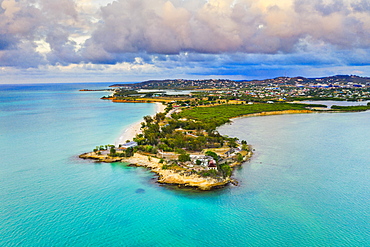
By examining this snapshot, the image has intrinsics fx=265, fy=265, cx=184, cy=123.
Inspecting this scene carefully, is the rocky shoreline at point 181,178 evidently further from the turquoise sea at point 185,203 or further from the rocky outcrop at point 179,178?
the turquoise sea at point 185,203

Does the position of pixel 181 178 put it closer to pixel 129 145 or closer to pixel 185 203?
pixel 185 203

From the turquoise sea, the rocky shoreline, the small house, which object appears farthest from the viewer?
the small house

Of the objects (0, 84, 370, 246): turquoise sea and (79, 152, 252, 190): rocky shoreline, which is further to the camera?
(79, 152, 252, 190): rocky shoreline

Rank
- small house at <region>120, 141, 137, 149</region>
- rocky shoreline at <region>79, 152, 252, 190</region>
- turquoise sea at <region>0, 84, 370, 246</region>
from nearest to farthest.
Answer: turquoise sea at <region>0, 84, 370, 246</region> < rocky shoreline at <region>79, 152, 252, 190</region> < small house at <region>120, 141, 137, 149</region>

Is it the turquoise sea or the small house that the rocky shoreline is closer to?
the turquoise sea

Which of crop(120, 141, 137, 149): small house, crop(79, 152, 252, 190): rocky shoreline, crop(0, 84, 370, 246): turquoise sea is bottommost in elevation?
crop(0, 84, 370, 246): turquoise sea

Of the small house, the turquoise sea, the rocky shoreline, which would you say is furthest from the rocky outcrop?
the small house

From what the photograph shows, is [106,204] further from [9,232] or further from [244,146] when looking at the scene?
[244,146]

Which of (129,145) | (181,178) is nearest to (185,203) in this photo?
(181,178)

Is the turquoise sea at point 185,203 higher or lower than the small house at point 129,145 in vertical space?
lower

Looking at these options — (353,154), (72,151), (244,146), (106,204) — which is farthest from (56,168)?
(353,154)

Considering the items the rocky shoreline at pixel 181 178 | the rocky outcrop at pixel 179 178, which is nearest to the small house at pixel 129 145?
the rocky outcrop at pixel 179 178

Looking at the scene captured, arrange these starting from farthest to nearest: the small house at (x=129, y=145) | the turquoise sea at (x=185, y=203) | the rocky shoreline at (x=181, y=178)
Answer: the small house at (x=129, y=145) < the rocky shoreline at (x=181, y=178) < the turquoise sea at (x=185, y=203)
